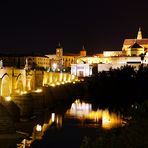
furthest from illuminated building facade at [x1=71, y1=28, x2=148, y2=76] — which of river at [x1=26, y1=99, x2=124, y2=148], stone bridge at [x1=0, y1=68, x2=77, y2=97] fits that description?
river at [x1=26, y1=99, x2=124, y2=148]

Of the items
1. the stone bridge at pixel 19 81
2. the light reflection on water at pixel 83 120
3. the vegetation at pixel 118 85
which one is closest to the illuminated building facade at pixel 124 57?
the vegetation at pixel 118 85

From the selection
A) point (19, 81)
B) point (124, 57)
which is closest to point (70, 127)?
point (19, 81)

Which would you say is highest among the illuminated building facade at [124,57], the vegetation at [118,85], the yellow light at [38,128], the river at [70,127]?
the illuminated building facade at [124,57]

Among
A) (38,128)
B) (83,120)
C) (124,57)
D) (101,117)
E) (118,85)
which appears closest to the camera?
(38,128)

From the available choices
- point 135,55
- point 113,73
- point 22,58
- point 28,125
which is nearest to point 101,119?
point 28,125

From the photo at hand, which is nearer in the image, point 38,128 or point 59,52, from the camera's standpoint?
point 38,128

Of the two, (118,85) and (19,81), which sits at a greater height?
(19,81)

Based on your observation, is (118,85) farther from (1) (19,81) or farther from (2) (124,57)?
(2) (124,57)

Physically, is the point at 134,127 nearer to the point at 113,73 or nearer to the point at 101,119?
the point at 101,119

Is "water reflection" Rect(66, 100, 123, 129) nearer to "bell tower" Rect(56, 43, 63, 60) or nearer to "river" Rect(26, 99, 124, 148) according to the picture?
"river" Rect(26, 99, 124, 148)

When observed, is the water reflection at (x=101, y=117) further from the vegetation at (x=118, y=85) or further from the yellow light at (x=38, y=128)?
the vegetation at (x=118, y=85)

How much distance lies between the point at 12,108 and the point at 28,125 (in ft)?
2.91

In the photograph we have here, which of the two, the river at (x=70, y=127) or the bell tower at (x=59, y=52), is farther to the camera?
the bell tower at (x=59, y=52)

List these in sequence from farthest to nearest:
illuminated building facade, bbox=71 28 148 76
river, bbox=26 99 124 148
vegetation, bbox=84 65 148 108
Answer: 1. illuminated building facade, bbox=71 28 148 76
2. vegetation, bbox=84 65 148 108
3. river, bbox=26 99 124 148
